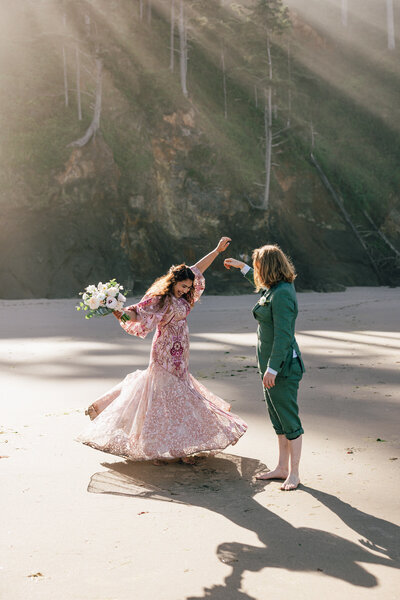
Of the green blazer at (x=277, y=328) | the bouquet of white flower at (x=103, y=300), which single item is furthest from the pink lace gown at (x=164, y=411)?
the green blazer at (x=277, y=328)

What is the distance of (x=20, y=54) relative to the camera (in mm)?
37281

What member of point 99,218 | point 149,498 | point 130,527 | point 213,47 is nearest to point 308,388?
point 149,498

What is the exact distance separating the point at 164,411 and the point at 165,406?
0.16 ft

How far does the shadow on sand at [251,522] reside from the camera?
388 centimetres

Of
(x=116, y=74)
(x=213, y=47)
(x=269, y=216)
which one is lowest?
(x=269, y=216)

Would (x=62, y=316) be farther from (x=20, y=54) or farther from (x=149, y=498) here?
(x=20, y=54)

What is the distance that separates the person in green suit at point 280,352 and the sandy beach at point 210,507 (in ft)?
0.91

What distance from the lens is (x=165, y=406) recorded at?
6.08 m

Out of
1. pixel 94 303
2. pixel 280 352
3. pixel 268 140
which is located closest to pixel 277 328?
pixel 280 352

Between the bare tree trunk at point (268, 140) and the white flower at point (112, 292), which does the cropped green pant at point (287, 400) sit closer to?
the white flower at point (112, 292)

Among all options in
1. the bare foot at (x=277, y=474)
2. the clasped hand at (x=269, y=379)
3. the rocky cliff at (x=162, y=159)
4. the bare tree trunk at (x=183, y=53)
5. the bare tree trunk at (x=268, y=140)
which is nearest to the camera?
the clasped hand at (x=269, y=379)

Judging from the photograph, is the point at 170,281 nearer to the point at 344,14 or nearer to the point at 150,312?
the point at 150,312

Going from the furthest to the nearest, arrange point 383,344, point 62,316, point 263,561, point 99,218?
point 99,218 < point 62,316 < point 383,344 < point 263,561

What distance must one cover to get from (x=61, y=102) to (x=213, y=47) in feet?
54.9
